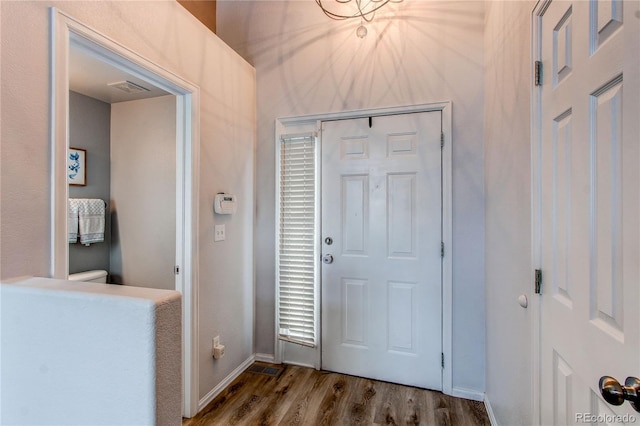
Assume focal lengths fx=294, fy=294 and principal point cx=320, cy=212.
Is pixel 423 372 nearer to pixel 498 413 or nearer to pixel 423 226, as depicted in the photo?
pixel 498 413

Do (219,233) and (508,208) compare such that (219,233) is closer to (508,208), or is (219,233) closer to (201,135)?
(201,135)

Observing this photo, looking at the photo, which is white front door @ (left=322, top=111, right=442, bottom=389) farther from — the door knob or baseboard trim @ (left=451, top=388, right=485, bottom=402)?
the door knob

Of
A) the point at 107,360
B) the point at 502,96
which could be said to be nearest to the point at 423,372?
the point at 502,96

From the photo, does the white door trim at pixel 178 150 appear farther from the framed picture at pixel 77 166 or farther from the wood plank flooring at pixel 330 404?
the framed picture at pixel 77 166

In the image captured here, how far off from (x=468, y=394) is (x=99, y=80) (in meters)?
3.75

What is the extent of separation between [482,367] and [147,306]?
88.6 inches

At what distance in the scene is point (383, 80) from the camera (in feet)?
7.55

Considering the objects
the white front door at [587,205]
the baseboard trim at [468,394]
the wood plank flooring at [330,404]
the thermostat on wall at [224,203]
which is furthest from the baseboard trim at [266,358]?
the white front door at [587,205]

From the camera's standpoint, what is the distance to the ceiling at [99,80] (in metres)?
2.08

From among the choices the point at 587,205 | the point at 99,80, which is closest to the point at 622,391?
the point at 587,205

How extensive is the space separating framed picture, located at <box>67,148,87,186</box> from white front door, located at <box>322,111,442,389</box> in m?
2.30

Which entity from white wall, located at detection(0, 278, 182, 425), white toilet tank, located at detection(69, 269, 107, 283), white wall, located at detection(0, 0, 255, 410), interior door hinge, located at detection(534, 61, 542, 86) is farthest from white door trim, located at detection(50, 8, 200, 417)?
interior door hinge, located at detection(534, 61, 542, 86)

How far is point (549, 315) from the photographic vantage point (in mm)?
1090

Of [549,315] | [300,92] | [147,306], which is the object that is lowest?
[549,315]
